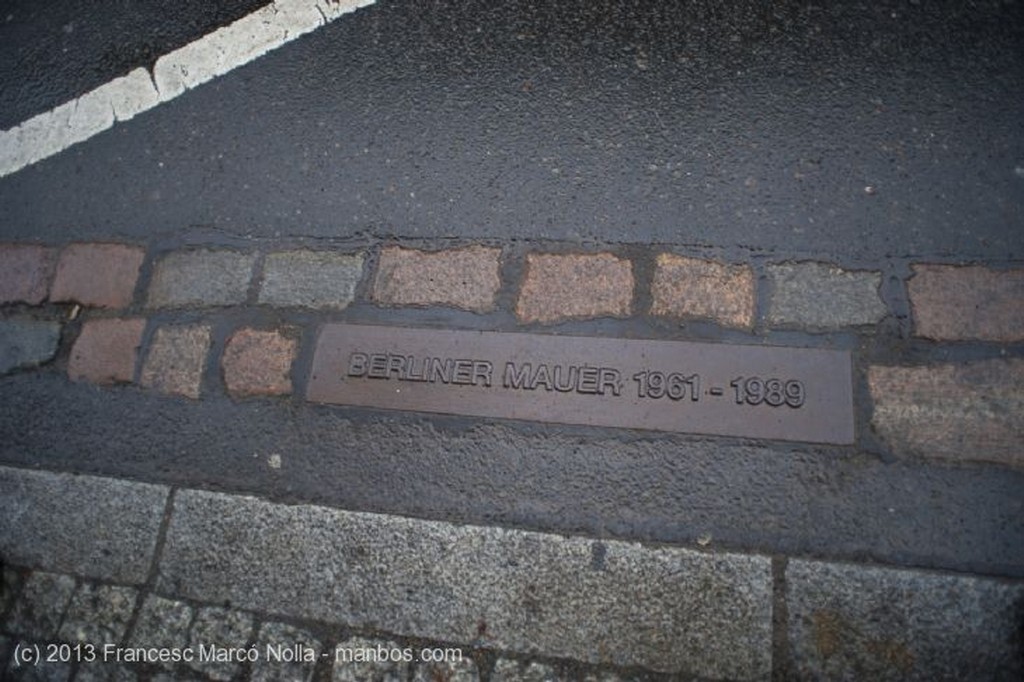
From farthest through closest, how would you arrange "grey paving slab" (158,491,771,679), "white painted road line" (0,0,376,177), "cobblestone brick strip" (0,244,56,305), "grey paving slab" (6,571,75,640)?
"white painted road line" (0,0,376,177)
"cobblestone brick strip" (0,244,56,305)
"grey paving slab" (6,571,75,640)
"grey paving slab" (158,491,771,679)

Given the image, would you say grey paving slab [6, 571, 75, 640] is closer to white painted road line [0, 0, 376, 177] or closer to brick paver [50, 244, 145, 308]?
brick paver [50, 244, 145, 308]

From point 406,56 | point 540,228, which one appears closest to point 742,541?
point 540,228

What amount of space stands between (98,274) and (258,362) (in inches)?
30.9

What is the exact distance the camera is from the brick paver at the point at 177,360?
6.93 ft

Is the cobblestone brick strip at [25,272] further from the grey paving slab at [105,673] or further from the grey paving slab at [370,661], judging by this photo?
the grey paving slab at [370,661]

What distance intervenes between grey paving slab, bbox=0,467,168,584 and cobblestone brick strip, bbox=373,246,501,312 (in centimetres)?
92

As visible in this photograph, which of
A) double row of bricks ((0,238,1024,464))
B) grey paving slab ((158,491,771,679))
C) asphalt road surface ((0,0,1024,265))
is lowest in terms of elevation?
grey paving slab ((158,491,771,679))

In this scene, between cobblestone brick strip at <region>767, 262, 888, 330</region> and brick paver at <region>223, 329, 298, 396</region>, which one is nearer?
cobblestone brick strip at <region>767, 262, 888, 330</region>

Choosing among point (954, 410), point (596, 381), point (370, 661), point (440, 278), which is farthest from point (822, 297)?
point (370, 661)

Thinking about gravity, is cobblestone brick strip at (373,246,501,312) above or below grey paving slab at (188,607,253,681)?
above

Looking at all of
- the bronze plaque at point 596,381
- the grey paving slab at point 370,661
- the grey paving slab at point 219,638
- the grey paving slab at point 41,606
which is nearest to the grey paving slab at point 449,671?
the grey paving slab at point 370,661

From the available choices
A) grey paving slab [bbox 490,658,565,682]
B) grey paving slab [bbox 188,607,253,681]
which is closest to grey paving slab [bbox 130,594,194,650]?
grey paving slab [bbox 188,607,253,681]

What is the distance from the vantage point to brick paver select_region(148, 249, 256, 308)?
223 centimetres

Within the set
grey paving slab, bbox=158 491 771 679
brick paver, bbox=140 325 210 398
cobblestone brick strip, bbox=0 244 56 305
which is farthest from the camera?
cobblestone brick strip, bbox=0 244 56 305
